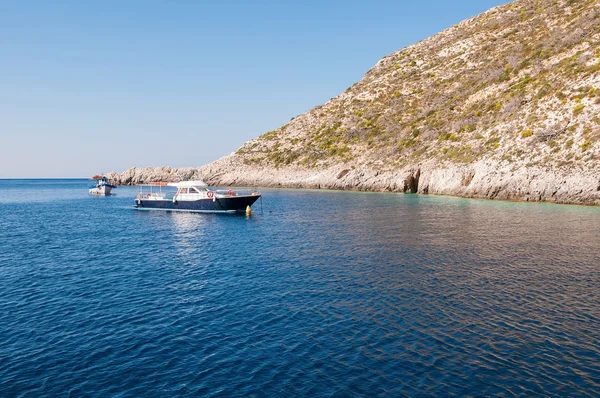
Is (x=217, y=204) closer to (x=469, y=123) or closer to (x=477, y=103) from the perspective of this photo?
(x=469, y=123)

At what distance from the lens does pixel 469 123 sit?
292 feet

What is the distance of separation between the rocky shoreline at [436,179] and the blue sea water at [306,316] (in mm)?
22826

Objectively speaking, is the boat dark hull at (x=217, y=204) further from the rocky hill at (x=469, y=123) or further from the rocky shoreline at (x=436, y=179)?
the rocky hill at (x=469, y=123)

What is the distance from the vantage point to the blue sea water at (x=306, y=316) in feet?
41.9

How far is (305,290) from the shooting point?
2173 centimetres

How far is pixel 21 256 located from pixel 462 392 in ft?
103

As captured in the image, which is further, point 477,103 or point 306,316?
point 477,103

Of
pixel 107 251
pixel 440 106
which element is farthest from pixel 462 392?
pixel 440 106

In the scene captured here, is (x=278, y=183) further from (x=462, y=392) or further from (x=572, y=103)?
(x=462, y=392)

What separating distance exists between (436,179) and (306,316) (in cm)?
6565

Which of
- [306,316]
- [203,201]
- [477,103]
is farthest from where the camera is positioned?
[477,103]

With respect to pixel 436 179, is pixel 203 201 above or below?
below

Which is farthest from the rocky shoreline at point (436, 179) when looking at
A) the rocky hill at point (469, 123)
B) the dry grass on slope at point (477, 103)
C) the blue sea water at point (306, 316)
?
the blue sea water at point (306, 316)

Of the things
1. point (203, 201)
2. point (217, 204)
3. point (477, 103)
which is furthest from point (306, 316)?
point (477, 103)
